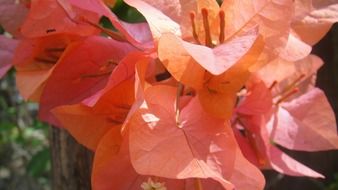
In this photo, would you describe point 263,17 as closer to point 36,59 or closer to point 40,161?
point 36,59

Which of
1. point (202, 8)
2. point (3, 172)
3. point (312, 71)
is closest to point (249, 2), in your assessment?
point (202, 8)

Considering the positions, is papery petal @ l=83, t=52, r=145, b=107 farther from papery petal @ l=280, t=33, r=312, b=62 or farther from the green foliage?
the green foliage

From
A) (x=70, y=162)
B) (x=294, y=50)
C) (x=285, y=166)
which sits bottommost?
(x=70, y=162)

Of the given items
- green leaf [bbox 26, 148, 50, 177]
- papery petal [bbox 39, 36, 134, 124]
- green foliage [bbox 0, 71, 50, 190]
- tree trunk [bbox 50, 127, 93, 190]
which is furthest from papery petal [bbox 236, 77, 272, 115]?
green foliage [bbox 0, 71, 50, 190]

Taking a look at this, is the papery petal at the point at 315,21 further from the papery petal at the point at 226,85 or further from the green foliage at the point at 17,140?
the green foliage at the point at 17,140

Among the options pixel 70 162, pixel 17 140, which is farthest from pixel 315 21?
pixel 17 140

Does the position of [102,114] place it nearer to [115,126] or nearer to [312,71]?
[115,126]
